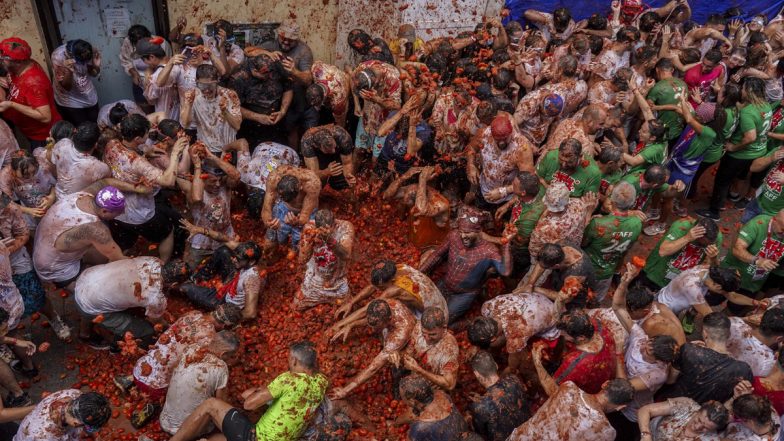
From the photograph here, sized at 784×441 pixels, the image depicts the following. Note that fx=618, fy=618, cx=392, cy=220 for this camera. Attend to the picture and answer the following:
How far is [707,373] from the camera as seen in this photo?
5617 millimetres

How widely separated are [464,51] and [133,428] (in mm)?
7858

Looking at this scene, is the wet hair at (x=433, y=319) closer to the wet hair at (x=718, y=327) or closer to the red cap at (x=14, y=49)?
the wet hair at (x=718, y=327)

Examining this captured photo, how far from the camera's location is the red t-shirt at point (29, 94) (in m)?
7.93

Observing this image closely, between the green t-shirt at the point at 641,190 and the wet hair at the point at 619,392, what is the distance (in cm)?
327

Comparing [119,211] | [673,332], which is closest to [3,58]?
[119,211]

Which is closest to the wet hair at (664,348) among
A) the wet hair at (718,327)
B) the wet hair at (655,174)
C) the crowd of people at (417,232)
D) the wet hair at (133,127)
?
the crowd of people at (417,232)

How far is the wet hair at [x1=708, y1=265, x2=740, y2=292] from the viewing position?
6.53 meters

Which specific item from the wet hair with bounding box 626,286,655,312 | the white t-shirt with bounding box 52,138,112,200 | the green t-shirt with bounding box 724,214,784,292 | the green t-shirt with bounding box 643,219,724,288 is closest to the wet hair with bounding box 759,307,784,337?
the wet hair with bounding box 626,286,655,312

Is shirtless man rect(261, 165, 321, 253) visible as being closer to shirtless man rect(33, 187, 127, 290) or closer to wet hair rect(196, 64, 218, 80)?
wet hair rect(196, 64, 218, 80)

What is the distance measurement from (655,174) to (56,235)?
707 centimetres

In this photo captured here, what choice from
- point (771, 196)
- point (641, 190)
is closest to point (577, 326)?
point (641, 190)

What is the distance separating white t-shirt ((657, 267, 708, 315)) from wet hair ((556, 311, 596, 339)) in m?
1.54

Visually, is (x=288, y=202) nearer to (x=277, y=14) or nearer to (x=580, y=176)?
(x=580, y=176)

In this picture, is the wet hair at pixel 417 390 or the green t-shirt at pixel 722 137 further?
the green t-shirt at pixel 722 137
